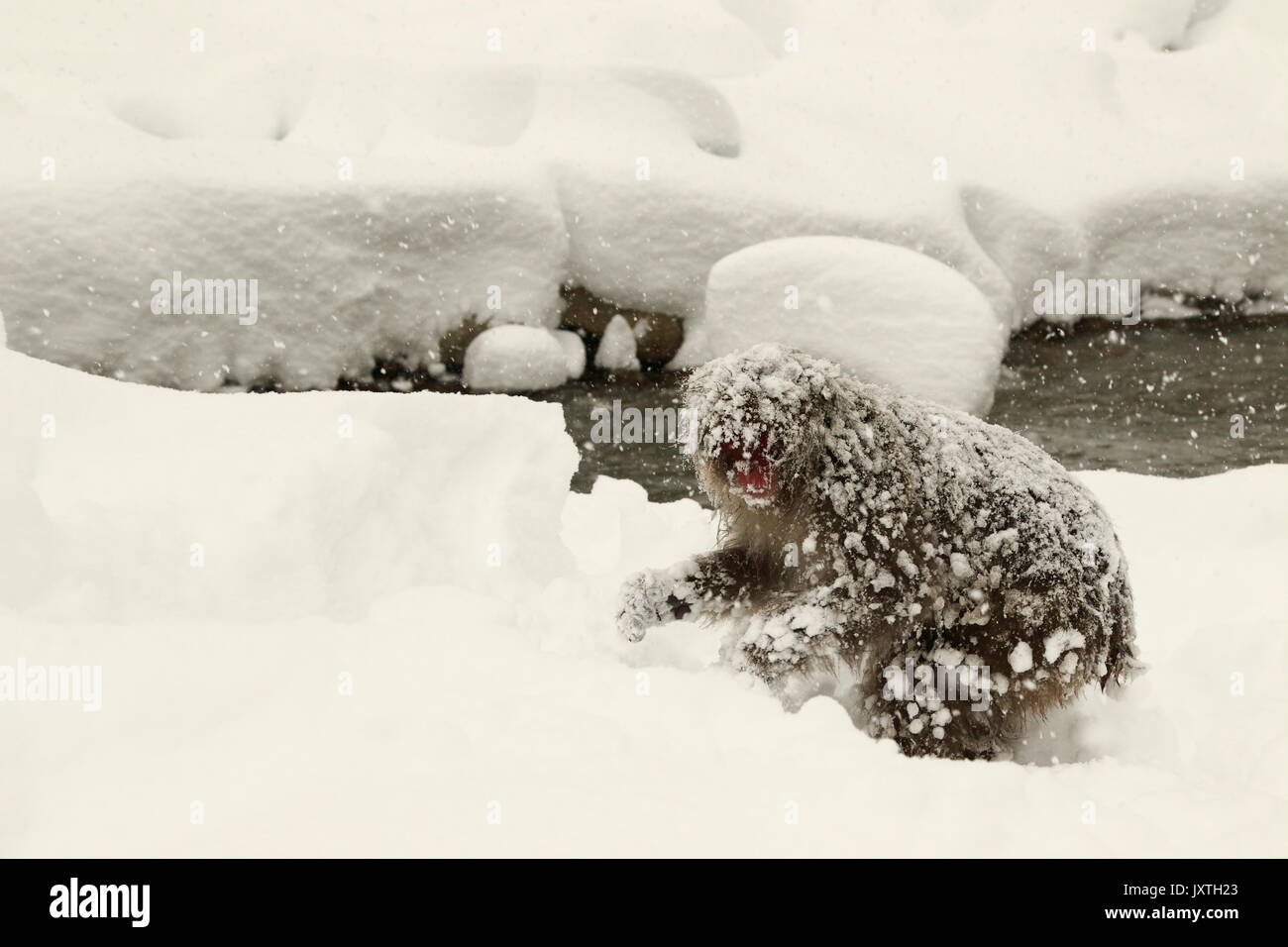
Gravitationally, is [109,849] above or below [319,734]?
below

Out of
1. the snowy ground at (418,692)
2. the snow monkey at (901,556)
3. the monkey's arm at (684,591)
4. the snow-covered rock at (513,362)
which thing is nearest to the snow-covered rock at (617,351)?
the snow-covered rock at (513,362)

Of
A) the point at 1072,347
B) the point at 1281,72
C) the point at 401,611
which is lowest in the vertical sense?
the point at 401,611

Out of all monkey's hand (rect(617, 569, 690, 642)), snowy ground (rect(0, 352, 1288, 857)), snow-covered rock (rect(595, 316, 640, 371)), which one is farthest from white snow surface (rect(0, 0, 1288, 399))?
monkey's hand (rect(617, 569, 690, 642))

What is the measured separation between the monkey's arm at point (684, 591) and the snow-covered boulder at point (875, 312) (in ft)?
16.4

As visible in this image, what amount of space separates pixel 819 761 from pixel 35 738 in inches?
55.2

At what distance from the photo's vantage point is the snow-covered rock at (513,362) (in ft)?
30.5

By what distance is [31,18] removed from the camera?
12250 millimetres

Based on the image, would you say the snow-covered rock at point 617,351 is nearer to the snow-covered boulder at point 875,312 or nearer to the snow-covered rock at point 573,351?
the snow-covered rock at point 573,351

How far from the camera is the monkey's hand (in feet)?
10.1

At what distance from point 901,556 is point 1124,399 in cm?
735

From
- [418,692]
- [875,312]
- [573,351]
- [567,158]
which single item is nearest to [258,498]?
[418,692]

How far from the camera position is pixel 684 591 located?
3.13m

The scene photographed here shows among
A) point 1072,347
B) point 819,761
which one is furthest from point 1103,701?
point 1072,347

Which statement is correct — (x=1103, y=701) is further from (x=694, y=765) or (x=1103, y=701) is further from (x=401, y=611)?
(x=401, y=611)
